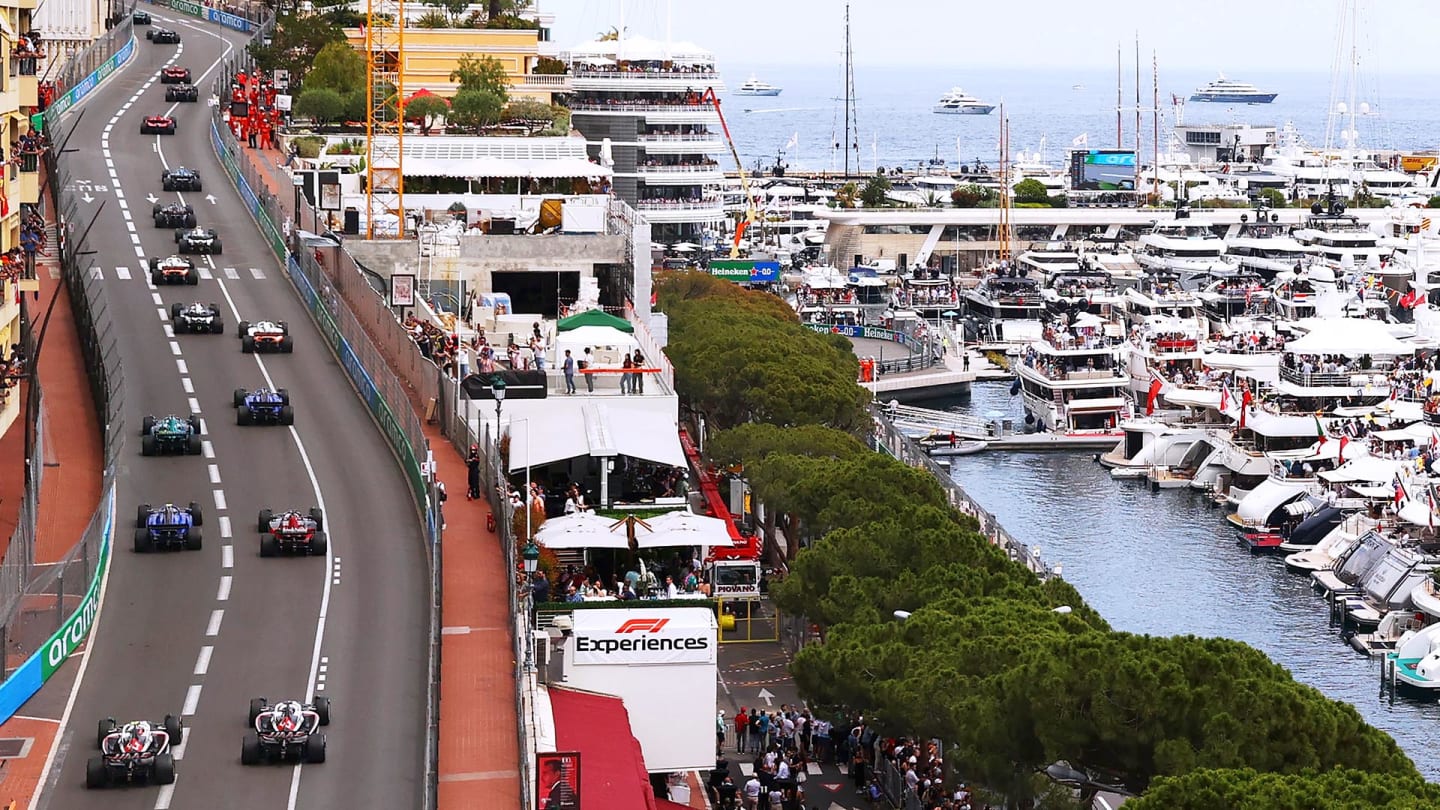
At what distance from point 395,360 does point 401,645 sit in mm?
25744

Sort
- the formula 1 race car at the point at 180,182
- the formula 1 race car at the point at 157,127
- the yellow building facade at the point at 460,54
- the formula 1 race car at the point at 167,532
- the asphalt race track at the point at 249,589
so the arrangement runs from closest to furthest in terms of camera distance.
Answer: the asphalt race track at the point at 249,589, the formula 1 race car at the point at 167,532, the formula 1 race car at the point at 180,182, the formula 1 race car at the point at 157,127, the yellow building facade at the point at 460,54

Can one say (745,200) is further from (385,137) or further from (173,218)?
(173,218)

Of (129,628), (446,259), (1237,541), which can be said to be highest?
(446,259)

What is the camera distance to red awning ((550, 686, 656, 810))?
37.0 meters

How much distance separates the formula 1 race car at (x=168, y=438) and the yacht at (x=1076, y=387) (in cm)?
6098

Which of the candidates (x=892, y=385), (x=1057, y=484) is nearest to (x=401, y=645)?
(x=1057, y=484)

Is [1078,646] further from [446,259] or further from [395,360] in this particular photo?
[446,259]

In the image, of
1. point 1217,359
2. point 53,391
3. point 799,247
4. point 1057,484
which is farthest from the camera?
point 799,247

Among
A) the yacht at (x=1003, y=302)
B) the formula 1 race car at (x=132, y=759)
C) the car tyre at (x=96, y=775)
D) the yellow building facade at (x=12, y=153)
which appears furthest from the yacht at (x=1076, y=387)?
the car tyre at (x=96, y=775)

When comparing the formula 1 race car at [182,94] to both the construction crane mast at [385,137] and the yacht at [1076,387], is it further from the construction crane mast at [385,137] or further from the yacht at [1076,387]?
the yacht at [1076,387]

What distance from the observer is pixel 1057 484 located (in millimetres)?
99500

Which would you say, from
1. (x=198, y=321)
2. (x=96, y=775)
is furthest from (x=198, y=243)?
(x=96, y=775)

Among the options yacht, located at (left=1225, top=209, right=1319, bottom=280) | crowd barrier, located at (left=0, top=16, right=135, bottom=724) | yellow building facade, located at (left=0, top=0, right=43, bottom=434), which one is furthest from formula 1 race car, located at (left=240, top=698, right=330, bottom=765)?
yacht, located at (left=1225, top=209, right=1319, bottom=280)

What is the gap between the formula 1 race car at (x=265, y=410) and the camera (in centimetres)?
5825
